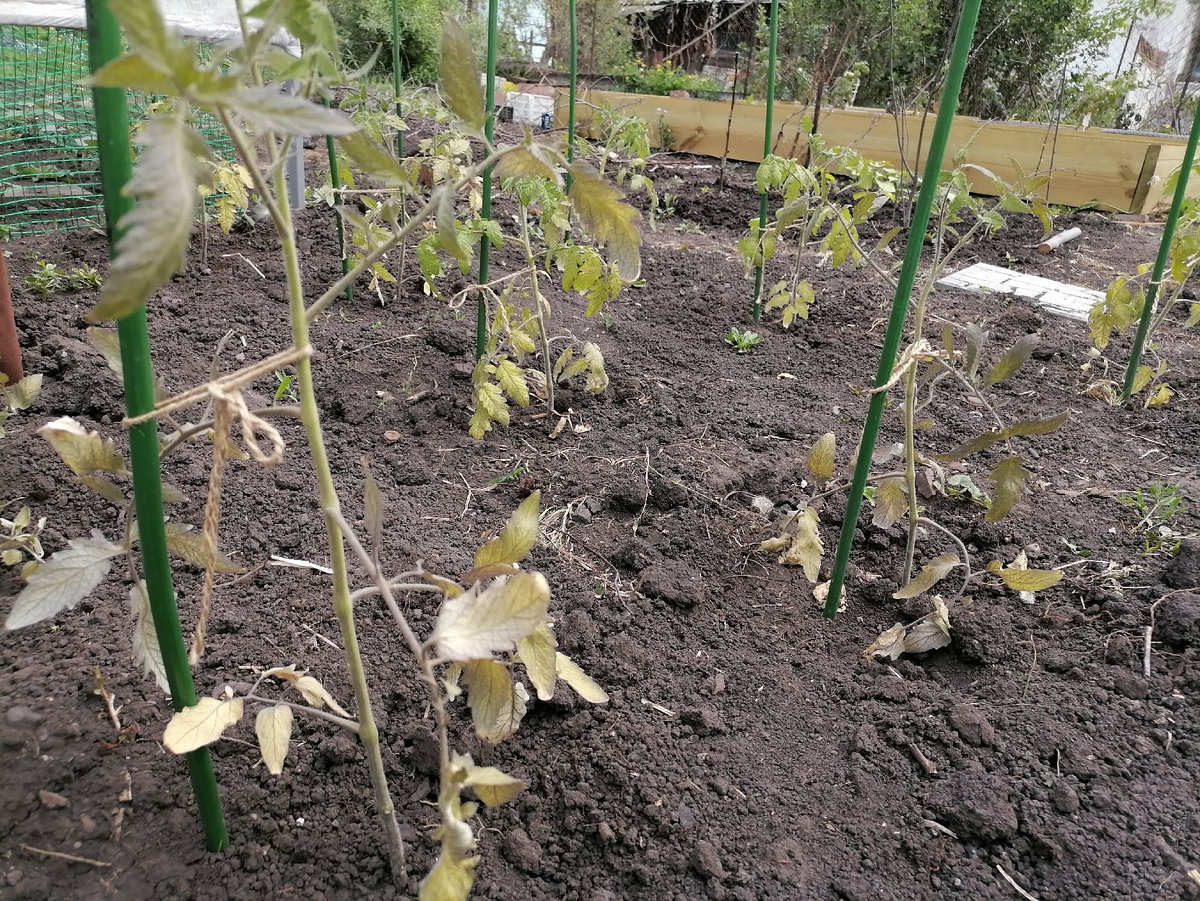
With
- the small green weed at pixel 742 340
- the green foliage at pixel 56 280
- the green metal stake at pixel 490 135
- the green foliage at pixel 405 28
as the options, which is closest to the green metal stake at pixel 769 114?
the small green weed at pixel 742 340

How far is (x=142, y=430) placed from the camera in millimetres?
920

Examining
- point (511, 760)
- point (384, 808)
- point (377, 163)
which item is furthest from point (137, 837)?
point (377, 163)

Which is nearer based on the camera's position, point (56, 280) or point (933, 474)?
point (933, 474)

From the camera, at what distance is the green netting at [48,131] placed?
3655mm

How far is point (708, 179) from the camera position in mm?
5840

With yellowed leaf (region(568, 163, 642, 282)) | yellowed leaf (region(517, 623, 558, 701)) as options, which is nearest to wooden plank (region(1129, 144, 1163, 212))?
yellowed leaf (region(568, 163, 642, 282))

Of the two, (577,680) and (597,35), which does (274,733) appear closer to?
(577,680)

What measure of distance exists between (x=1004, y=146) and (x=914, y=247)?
4976mm

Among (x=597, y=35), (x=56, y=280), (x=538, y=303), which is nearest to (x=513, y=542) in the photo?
(x=538, y=303)

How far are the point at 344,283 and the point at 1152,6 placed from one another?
325 inches

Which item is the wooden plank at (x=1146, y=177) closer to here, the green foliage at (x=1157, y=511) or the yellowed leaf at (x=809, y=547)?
the green foliage at (x=1157, y=511)

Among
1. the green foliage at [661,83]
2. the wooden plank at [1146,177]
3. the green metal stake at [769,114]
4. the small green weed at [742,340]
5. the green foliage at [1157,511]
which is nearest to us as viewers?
the green foliage at [1157,511]

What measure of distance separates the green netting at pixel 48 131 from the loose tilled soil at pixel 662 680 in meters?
1.26

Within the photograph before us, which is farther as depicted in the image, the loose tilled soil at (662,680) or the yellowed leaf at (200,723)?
the loose tilled soil at (662,680)
